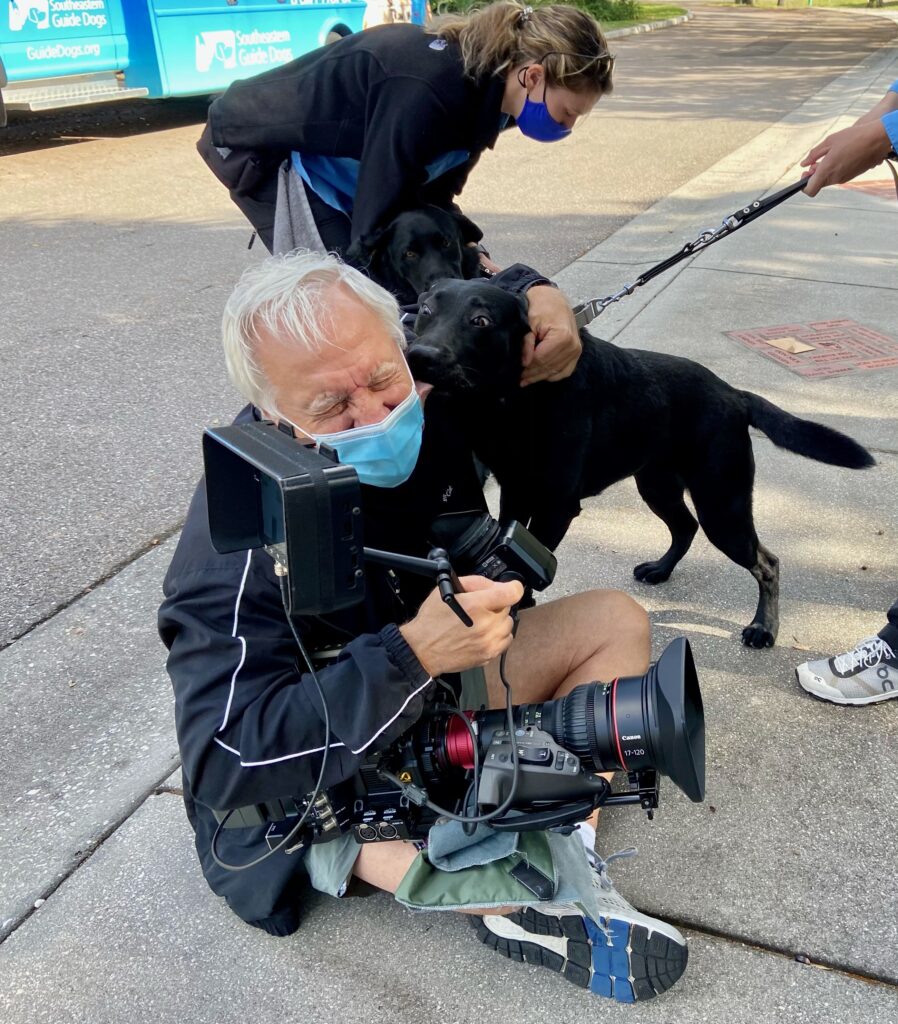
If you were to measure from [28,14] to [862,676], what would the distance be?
902 cm

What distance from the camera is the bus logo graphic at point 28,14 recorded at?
8422 mm

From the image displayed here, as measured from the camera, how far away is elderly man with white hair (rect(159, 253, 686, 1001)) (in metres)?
1.58

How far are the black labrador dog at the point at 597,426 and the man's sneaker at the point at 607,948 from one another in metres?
1.05

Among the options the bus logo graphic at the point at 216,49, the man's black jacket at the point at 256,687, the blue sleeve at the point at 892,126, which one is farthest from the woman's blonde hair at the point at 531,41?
the bus logo graphic at the point at 216,49

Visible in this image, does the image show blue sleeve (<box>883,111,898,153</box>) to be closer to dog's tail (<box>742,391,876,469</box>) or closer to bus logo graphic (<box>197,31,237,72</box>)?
dog's tail (<box>742,391,876,469</box>)

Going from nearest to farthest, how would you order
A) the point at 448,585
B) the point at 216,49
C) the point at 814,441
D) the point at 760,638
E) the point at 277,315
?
the point at 448,585
the point at 277,315
the point at 814,441
the point at 760,638
the point at 216,49

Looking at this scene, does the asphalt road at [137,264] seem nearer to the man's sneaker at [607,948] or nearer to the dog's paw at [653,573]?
the dog's paw at [653,573]

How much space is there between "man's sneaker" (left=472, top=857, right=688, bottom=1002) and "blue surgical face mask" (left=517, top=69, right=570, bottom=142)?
2.05 m

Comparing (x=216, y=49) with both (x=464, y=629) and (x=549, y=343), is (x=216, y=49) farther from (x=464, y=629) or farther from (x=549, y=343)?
(x=464, y=629)

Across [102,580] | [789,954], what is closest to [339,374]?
[789,954]

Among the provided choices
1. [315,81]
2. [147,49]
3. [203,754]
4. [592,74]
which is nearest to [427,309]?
[315,81]

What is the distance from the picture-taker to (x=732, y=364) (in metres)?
4.68

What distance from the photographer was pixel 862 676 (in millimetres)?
2490

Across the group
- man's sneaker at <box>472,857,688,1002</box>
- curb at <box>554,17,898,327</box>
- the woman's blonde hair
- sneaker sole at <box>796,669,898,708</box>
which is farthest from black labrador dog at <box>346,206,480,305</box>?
curb at <box>554,17,898,327</box>
